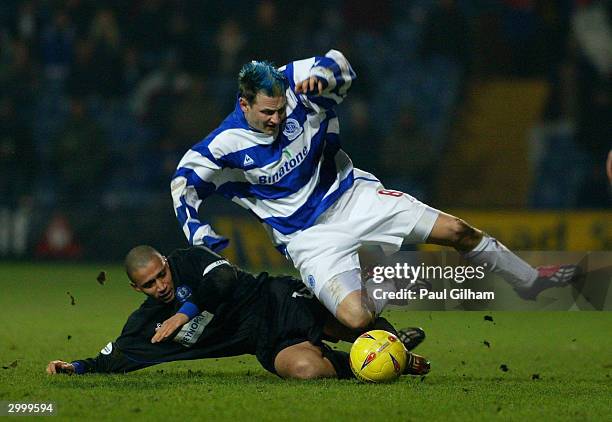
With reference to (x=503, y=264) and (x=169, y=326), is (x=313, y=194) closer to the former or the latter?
(x=503, y=264)

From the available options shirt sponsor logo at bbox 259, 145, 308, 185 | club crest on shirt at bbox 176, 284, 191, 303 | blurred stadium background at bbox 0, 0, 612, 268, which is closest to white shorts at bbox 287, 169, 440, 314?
shirt sponsor logo at bbox 259, 145, 308, 185

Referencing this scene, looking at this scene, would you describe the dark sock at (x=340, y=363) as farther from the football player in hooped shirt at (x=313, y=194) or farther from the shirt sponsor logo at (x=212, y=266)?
the shirt sponsor logo at (x=212, y=266)

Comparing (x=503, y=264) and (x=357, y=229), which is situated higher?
(x=357, y=229)

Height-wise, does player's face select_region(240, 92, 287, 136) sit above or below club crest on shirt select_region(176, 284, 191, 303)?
above

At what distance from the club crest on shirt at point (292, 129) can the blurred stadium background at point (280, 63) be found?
7.43 m

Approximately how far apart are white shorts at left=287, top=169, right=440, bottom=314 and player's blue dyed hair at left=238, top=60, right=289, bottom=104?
900 mm

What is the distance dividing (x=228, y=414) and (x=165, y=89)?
1192 cm

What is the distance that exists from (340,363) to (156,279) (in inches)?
45.2

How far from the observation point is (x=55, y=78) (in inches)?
658

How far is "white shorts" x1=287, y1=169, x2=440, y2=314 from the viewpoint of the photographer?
662cm

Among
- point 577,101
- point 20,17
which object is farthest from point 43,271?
point 577,101

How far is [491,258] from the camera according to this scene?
6.79 metres

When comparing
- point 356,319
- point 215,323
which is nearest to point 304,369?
point 356,319

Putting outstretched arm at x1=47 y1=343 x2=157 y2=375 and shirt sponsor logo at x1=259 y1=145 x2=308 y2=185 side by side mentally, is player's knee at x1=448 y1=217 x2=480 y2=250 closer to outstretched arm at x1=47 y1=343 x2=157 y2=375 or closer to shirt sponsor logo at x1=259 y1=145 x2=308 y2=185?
shirt sponsor logo at x1=259 y1=145 x2=308 y2=185
